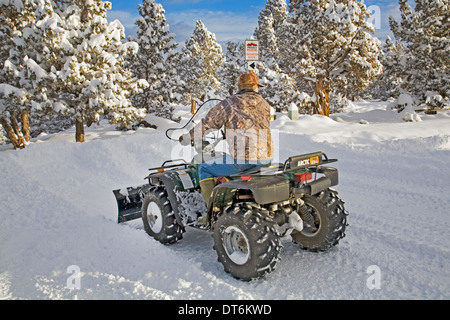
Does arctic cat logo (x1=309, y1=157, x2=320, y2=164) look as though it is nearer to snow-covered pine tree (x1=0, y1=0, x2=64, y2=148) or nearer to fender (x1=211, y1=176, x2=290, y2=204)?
fender (x1=211, y1=176, x2=290, y2=204)

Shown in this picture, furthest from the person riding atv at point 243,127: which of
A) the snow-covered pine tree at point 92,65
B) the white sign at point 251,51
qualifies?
the snow-covered pine tree at point 92,65

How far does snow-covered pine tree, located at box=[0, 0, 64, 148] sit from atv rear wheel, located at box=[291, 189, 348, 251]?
59.2 ft

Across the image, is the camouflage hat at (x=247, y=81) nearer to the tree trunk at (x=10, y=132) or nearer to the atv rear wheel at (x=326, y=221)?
the atv rear wheel at (x=326, y=221)

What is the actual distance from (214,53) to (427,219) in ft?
177

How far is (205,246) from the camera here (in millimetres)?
5105

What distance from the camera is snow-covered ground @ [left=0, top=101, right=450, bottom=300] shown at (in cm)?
369

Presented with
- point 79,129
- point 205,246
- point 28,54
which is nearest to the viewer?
point 205,246

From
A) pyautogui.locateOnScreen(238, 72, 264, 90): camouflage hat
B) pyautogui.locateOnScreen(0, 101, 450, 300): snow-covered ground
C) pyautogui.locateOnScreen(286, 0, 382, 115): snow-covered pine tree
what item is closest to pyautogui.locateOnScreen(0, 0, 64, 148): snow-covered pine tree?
pyautogui.locateOnScreen(0, 101, 450, 300): snow-covered ground

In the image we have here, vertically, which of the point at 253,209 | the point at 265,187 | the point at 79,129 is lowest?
the point at 253,209

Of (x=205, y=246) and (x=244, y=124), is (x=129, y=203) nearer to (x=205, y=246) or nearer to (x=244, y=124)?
(x=205, y=246)

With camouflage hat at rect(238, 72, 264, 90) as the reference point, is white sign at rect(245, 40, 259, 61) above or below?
above

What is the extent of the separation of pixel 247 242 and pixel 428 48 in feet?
112

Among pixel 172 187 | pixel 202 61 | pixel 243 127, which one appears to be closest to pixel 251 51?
pixel 172 187
